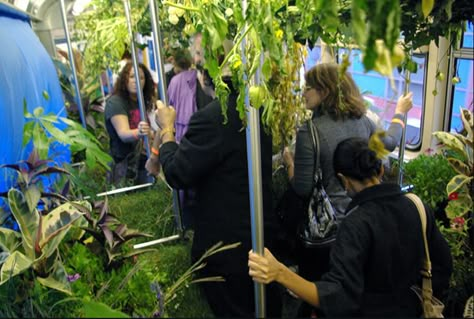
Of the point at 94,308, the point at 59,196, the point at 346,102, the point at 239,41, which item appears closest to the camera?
the point at 94,308

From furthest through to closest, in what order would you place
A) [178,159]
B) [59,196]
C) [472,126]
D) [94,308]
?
1. [472,126]
2. [59,196]
3. [178,159]
4. [94,308]

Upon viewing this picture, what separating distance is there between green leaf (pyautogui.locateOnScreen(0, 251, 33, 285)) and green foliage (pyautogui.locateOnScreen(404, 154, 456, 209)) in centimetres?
201

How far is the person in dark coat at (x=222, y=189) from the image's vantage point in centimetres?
147

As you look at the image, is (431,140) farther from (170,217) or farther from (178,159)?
(178,159)

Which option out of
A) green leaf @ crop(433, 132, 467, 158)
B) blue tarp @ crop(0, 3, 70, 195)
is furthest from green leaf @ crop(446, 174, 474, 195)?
blue tarp @ crop(0, 3, 70, 195)

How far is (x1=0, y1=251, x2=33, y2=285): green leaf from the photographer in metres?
1.26

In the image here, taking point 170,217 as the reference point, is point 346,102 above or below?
above

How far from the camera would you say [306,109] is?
6.91 ft

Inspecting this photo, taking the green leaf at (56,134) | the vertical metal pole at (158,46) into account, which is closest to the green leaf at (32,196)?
the green leaf at (56,134)

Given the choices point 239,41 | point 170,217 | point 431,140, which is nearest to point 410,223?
point 239,41

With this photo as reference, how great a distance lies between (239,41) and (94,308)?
64 cm

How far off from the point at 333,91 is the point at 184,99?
3.29ft

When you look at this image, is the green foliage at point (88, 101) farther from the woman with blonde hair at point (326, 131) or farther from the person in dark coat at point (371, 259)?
the person in dark coat at point (371, 259)

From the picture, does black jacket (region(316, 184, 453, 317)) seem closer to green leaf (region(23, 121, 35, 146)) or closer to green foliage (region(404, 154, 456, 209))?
→ green foliage (region(404, 154, 456, 209))
